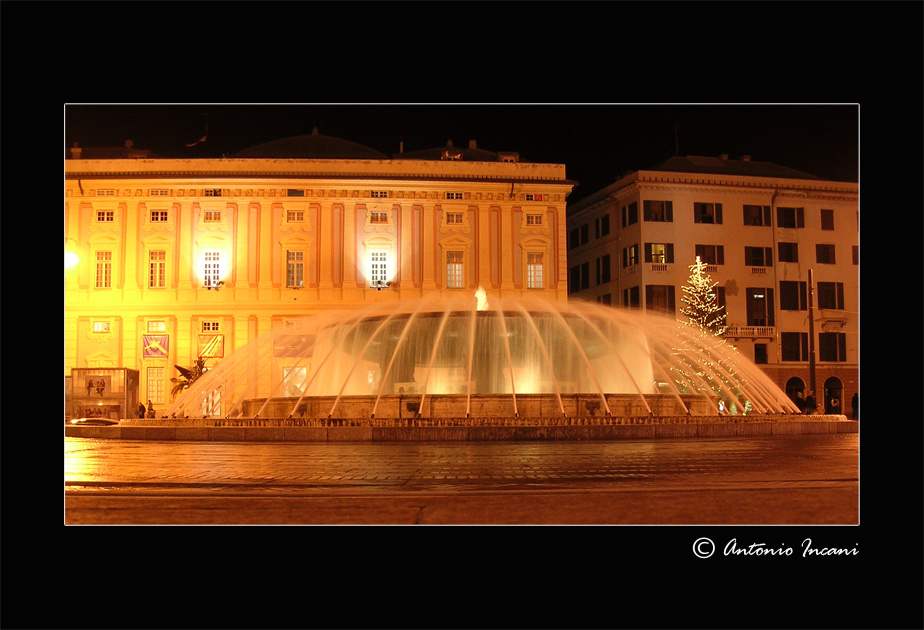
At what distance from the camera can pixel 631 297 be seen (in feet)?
173

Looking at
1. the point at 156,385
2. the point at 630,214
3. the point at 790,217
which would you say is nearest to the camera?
the point at 156,385

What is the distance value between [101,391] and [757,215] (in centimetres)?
3368

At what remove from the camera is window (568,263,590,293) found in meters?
58.5

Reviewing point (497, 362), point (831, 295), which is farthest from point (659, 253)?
point (497, 362)

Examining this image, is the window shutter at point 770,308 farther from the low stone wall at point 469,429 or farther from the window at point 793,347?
the low stone wall at point 469,429

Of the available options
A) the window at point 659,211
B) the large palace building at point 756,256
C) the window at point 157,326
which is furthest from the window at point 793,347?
the window at point 157,326

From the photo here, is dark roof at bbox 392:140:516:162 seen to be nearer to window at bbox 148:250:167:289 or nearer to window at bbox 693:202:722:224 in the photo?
window at bbox 693:202:722:224

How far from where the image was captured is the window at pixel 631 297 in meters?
52.2

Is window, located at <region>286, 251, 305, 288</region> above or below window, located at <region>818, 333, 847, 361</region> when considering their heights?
above

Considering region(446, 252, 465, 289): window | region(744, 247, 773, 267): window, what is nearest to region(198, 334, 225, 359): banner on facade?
region(446, 252, 465, 289): window

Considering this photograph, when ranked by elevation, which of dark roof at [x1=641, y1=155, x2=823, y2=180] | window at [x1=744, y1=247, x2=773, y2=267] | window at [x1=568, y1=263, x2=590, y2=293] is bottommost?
window at [x1=568, y1=263, x2=590, y2=293]

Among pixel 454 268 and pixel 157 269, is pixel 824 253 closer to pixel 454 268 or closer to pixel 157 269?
pixel 454 268

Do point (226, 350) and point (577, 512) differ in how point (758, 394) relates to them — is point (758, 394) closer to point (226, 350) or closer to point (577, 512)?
point (577, 512)

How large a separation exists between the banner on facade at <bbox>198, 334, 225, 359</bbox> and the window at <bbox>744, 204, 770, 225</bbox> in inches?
1095
